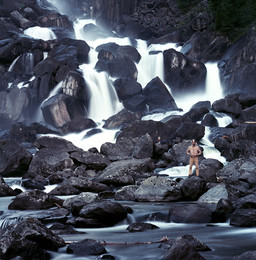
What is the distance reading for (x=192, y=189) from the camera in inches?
579

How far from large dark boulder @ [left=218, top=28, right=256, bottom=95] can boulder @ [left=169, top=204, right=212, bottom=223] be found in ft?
82.0

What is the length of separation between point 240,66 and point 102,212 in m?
30.4

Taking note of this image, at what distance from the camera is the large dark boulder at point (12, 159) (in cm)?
2188

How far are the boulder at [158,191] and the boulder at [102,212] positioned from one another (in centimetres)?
353

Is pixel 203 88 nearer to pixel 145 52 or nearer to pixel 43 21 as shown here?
pixel 145 52

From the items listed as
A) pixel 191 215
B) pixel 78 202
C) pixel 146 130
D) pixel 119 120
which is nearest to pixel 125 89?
pixel 119 120

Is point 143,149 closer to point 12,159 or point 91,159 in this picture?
point 91,159

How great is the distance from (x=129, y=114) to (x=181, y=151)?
1032 cm

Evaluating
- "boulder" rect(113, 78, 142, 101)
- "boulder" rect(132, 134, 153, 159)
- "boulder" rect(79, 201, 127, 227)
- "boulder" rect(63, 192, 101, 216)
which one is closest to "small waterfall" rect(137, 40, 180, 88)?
"boulder" rect(113, 78, 142, 101)

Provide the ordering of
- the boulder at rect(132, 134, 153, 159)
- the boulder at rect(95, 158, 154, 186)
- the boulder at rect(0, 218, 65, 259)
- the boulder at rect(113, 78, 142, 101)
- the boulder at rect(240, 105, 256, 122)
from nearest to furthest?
1. the boulder at rect(0, 218, 65, 259)
2. the boulder at rect(95, 158, 154, 186)
3. the boulder at rect(132, 134, 153, 159)
4. the boulder at rect(240, 105, 256, 122)
5. the boulder at rect(113, 78, 142, 101)

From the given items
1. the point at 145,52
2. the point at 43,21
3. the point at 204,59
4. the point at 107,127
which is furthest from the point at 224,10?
the point at 43,21

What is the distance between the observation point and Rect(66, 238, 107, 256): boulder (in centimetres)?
800

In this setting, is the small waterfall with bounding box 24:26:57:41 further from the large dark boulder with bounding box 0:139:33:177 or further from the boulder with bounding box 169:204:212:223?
the boulder with bounding box 169:204:212:223

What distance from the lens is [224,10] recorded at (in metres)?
44.4
